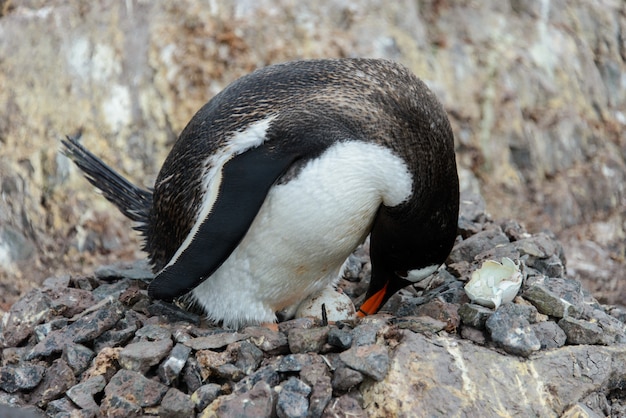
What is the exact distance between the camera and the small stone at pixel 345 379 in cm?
241

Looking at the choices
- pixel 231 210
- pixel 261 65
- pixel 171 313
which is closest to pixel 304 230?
pixel 231 210

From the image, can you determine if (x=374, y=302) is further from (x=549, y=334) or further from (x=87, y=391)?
(x=87, y=391)

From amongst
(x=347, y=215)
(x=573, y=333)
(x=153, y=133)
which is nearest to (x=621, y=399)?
(x=573, y=333)

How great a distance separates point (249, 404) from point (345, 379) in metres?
0.30

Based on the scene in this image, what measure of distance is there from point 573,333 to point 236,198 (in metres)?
1.27

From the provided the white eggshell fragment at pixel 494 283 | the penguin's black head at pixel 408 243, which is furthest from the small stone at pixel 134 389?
the white eggshell fragment at pixel 494 283

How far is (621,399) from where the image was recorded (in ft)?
8.98

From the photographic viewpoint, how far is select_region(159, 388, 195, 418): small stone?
2357 mm

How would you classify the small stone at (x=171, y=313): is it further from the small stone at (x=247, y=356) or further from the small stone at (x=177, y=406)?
the small stone at (x=177, y=406)

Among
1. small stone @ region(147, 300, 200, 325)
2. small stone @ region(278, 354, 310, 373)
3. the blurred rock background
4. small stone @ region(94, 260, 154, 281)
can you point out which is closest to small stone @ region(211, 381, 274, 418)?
small stone @ region(278, 354, 310, 373)

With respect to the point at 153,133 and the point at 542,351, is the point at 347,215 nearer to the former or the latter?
the point at 542,351

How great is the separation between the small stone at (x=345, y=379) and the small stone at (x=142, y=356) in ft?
1.91

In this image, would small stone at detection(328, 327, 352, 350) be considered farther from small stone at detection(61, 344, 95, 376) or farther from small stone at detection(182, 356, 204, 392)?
small stone at detection(61, 344, 95, 376)

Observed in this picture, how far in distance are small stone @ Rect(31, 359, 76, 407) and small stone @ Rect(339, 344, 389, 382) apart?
90cm
